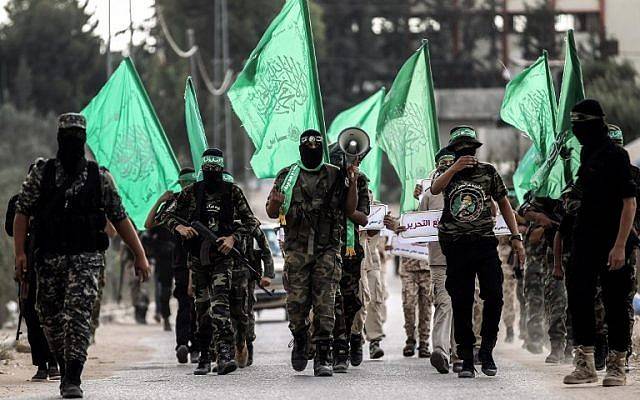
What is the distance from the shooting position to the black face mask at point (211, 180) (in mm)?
14109

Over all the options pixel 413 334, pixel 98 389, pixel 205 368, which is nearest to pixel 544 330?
pixel 413 334

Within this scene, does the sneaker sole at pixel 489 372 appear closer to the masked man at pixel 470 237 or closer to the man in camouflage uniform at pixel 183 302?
the masked man at pixel 470 237

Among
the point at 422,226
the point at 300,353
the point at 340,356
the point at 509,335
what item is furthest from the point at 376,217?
the point at 509,335

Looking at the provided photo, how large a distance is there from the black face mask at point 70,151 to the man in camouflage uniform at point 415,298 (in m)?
6.00

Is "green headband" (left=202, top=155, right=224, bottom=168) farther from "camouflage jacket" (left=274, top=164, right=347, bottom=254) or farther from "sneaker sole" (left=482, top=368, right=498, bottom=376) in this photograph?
"sneaker sole" (left=482, top=368, right=498, bottom=376)

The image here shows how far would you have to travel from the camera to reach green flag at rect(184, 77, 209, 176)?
1638 centimetres

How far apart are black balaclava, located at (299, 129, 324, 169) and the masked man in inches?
39.4

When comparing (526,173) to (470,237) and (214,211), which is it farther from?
(470,237)

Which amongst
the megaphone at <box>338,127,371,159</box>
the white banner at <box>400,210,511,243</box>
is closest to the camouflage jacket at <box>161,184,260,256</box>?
the megaphone at <box>338,127,371,159</box>

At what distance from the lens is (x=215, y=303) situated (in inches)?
553

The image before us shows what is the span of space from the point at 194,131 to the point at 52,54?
6231 cm

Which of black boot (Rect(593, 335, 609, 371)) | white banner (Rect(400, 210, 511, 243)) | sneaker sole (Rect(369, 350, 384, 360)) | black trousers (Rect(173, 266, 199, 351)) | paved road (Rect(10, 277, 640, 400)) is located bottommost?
paved road (Rect(10, 277, 640, 400))

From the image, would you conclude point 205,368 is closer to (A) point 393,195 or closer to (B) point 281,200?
(B) point 281,200

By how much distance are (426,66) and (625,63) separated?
4369cm
